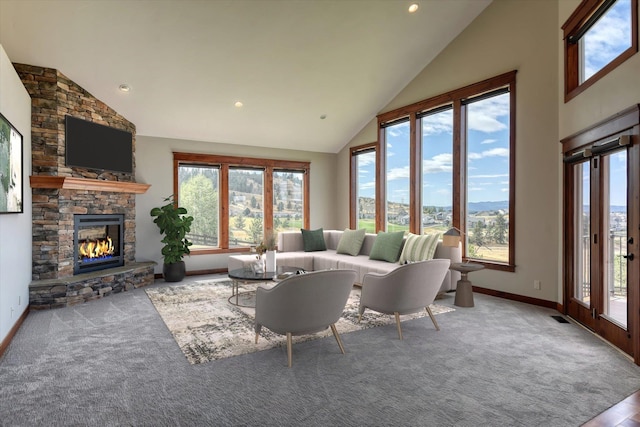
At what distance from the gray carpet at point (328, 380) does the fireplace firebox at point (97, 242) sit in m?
1.66

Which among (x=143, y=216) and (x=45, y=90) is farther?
(x=143, y=216)

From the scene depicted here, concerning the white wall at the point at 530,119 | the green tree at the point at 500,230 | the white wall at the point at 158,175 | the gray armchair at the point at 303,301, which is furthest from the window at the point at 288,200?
the gray armchair at the point at 303,301

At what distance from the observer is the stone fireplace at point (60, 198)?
4.91 metres

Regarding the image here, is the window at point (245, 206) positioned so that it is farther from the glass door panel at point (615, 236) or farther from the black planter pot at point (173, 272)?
the glass door panel at point (615, 236)

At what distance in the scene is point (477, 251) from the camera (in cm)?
591

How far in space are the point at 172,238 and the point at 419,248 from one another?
13.7ft

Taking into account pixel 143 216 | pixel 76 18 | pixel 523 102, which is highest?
pixel 76 18

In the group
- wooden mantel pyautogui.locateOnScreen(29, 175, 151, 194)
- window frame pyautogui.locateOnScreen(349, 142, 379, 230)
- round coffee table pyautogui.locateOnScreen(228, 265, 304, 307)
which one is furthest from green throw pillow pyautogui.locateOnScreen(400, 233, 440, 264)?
wooden mantel pyautogui.locateOnScreen(29, 175, 151, 194)

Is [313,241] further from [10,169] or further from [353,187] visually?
[10,169]

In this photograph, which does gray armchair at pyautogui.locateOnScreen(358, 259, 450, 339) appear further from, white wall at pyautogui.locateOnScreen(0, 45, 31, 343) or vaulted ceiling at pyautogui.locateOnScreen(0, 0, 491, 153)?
vaulted ceiling at pyautogui.locateOnScreen(0, 0, 491, 153)

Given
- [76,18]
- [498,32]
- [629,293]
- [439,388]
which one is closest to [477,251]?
[629,293]

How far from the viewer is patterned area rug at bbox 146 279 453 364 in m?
3.46

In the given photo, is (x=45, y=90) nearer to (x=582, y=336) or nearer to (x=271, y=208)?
(x=271, y=208)

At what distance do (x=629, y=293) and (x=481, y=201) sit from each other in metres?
2.74
